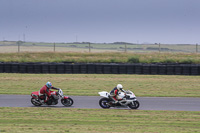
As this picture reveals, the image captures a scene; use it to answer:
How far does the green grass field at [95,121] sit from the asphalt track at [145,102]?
4.30 ft

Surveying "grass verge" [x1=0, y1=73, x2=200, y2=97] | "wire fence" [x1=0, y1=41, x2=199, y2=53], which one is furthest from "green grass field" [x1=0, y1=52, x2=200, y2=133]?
"wire fence" [x1=0, y1=41, x2=199, y2=53]

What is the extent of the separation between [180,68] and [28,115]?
18881 millimetres

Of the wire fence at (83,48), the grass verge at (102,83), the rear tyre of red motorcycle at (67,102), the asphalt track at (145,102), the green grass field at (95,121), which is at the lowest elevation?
the green grass field at (95,121)

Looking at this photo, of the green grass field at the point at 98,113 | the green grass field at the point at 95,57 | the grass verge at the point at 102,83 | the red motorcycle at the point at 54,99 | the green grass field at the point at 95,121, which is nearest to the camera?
the green grass field at the point at 95,121

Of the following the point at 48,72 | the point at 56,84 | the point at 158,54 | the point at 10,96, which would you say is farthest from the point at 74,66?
the point at 158,54

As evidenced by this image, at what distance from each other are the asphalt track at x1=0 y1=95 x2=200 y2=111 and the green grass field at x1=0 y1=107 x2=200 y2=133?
1.31 m

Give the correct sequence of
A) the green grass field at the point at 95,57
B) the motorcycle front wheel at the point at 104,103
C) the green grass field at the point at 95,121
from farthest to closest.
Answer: the green grass field at the point at 95,57
the motorcycle front wheel at the point at 104,103
the green grass field at the point at 95,121

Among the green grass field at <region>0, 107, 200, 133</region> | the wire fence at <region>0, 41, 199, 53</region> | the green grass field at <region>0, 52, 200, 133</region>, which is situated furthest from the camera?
the wire fence at <region>0, 41, 199, 53</region>

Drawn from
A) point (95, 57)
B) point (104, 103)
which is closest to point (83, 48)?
point (95, 57)

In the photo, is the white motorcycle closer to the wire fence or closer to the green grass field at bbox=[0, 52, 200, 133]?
the green grass field at bbox=[0, 52, 200, 133]

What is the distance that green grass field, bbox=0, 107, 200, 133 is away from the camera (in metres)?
11.5

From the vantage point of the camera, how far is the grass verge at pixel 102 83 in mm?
22766

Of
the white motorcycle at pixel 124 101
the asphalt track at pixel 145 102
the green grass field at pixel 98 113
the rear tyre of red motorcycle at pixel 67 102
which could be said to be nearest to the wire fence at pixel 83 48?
the green grass field at pixel 98 113

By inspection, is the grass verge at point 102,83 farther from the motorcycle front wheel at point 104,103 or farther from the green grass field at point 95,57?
the green grass field at point 95,57
